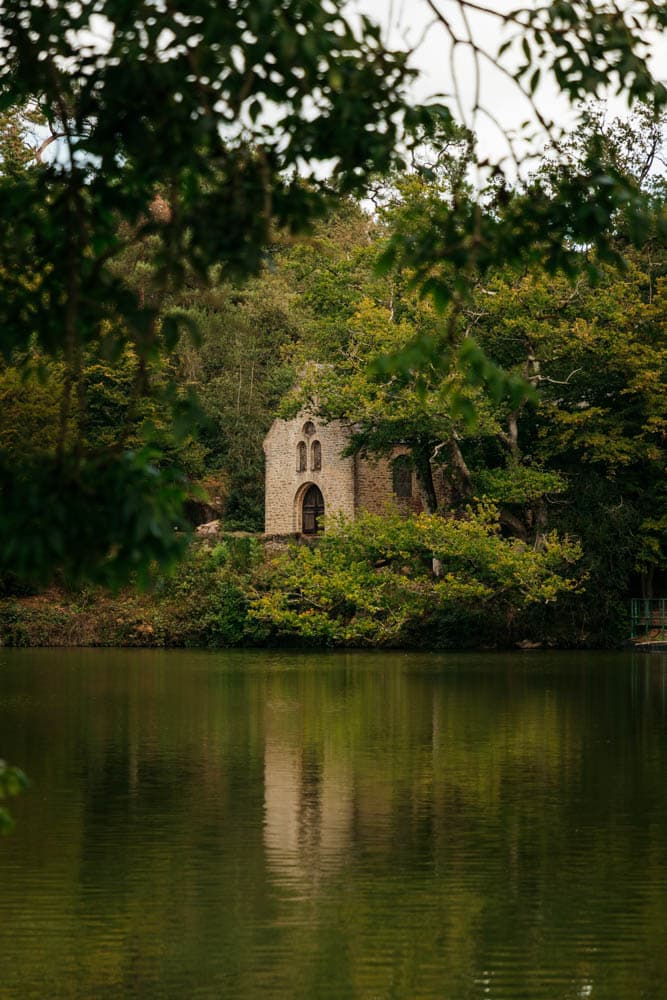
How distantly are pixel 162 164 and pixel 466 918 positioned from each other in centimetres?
534

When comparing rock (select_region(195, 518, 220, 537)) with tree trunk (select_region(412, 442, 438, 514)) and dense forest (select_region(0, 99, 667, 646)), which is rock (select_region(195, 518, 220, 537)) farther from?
tree trunk (select_region(412, 442, 438, 514))

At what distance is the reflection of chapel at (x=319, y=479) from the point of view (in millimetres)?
49188

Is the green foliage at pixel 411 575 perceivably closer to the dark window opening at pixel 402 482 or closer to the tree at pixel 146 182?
the dark window opening at pixel 402 482

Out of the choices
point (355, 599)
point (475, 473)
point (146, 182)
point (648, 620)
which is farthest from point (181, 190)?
point (648, 620)

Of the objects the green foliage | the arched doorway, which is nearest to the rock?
the arched doorway

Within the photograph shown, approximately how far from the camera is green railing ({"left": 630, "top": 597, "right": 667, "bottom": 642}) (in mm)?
39856

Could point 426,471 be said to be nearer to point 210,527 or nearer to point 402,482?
point 402,482

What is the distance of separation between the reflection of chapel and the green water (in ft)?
85.5

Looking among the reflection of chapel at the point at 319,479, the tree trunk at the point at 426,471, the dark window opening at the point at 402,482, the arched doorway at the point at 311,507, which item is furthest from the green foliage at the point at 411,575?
the arched doorway at the point at 311,507

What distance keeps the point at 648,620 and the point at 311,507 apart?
14351mm

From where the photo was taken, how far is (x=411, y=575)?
37.9 m

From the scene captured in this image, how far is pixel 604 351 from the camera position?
38.9 metres

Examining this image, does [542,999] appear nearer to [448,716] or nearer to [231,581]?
[448,716]

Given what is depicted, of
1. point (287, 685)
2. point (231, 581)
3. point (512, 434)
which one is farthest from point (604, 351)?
point (287, 685)
